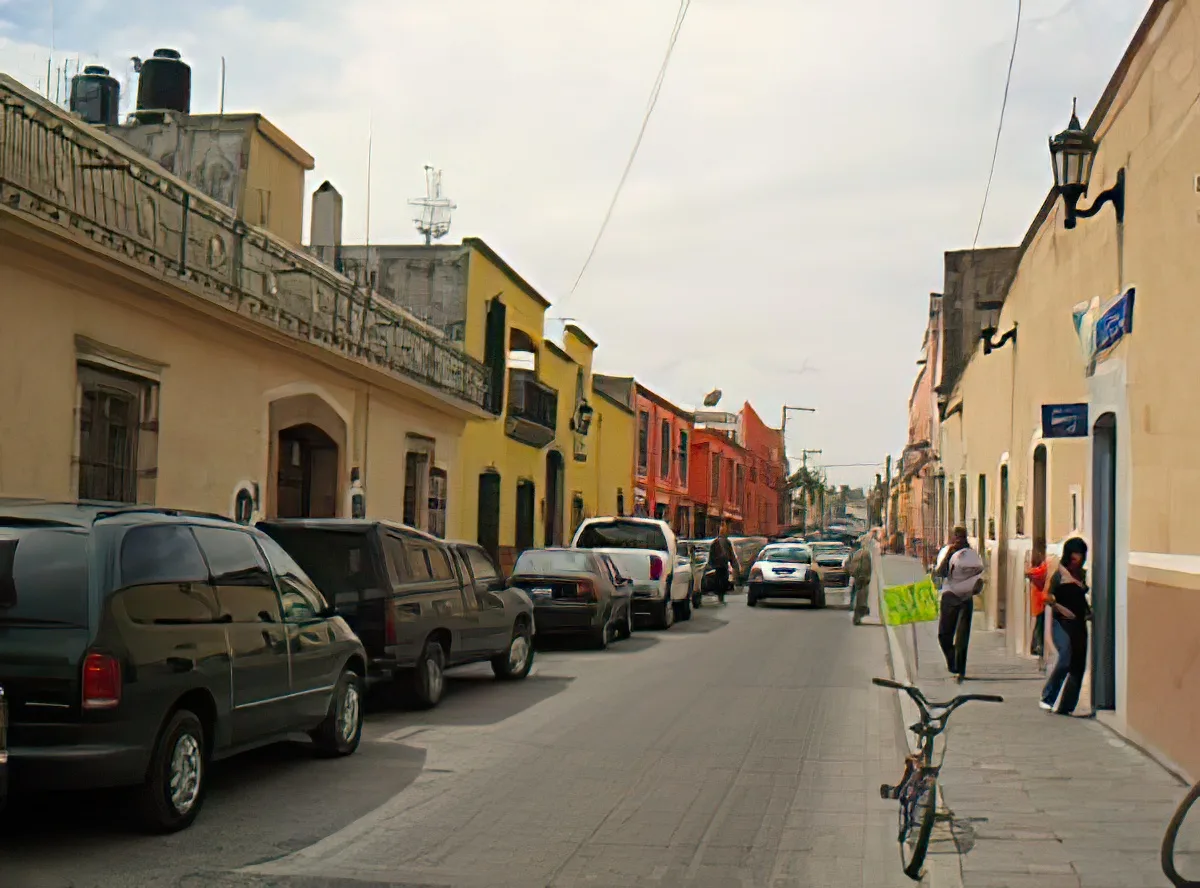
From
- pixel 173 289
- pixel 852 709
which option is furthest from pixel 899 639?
pixel 173 289

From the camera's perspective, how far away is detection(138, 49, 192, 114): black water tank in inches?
840

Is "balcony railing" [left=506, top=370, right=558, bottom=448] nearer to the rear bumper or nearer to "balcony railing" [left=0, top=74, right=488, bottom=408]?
"balcony railing" [left=0, top=74, right=488, bottom=408]

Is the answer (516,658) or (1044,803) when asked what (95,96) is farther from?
(1044,803)

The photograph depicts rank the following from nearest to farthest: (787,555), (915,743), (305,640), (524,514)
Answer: (305,640), (915,743), (787,555), (524,514)

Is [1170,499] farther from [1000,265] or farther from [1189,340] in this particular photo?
[1000,265]

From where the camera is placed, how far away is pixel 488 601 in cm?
1406

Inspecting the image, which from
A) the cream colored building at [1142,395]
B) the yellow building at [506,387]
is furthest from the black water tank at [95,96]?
the cream colored building at [1142,395]

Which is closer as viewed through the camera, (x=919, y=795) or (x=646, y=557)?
(x=919, y=795)

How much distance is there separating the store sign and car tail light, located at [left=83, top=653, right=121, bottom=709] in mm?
8185

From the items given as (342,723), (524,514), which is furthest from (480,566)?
(524,514)

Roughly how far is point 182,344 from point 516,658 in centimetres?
527

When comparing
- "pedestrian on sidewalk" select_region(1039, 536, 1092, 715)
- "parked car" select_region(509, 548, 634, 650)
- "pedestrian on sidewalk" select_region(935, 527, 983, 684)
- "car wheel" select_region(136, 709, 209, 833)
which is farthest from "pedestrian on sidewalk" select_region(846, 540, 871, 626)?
"car wheel" select_region(136, 709, 209, 833)

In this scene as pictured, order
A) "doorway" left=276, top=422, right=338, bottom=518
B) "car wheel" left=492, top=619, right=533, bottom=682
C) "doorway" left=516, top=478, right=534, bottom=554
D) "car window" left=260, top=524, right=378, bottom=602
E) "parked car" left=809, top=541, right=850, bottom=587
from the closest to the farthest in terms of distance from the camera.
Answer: "car window" left=260, top=524, right=378, bottom=602
"car wheel" left=492, top=619, right=533, bottom=682
"doorway" left=276, top=422, right=338, bottom=518
"doorway" left=516, top=478, right=534, bottom=554
"parked car" left=809, top=541, right=850, bottom=587

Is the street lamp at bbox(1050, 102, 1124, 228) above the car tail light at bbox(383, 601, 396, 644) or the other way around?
above
